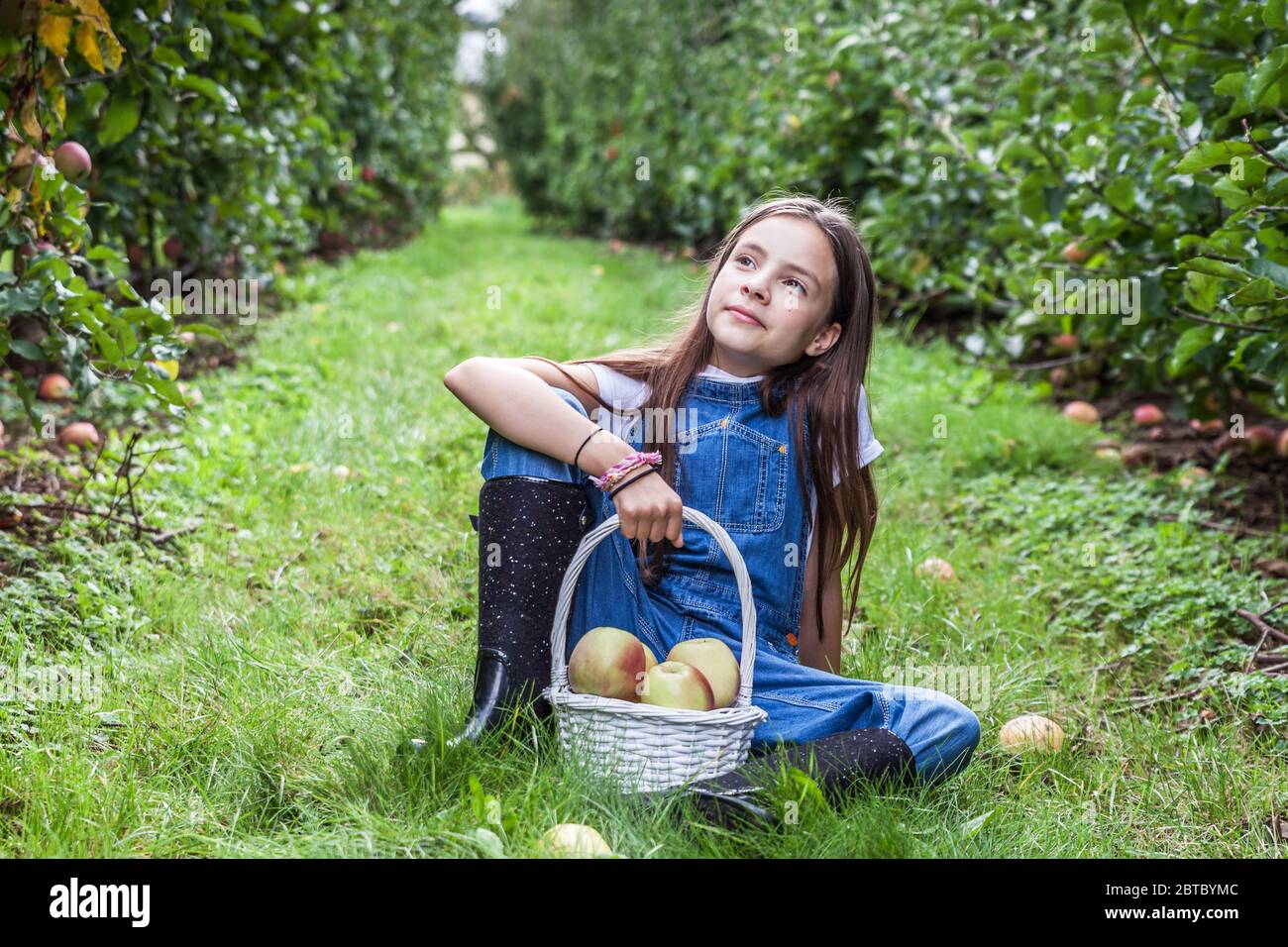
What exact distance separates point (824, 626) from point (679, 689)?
20.2 inches

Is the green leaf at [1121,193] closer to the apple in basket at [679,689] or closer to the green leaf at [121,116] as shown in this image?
the apple in basket at [679,689]

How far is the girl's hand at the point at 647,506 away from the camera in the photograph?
176 cm

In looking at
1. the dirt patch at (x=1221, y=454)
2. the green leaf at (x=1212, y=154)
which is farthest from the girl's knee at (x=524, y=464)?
the dirt patch at (x=1221, y=454)

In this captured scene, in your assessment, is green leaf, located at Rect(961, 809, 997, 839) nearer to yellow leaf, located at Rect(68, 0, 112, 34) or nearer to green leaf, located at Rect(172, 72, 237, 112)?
yellow leaf, located at Rect(68, 0, 112, 34)

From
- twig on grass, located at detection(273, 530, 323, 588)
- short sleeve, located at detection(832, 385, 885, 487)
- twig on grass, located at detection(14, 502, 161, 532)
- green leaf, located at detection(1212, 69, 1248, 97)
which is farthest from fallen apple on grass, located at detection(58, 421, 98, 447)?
green leaf, located at detection(1212, 69, 1248, 97)

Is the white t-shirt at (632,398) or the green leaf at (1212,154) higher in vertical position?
the green leaf at (1212,154)

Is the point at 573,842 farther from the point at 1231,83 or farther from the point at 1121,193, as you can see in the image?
the point at 1121,193

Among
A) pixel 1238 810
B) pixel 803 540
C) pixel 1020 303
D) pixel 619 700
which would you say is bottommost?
pixel 1238 810

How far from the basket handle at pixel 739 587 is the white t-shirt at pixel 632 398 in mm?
350

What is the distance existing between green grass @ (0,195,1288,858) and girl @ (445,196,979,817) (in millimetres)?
137

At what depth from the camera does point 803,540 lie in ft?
7.04

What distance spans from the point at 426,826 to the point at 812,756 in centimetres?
59
